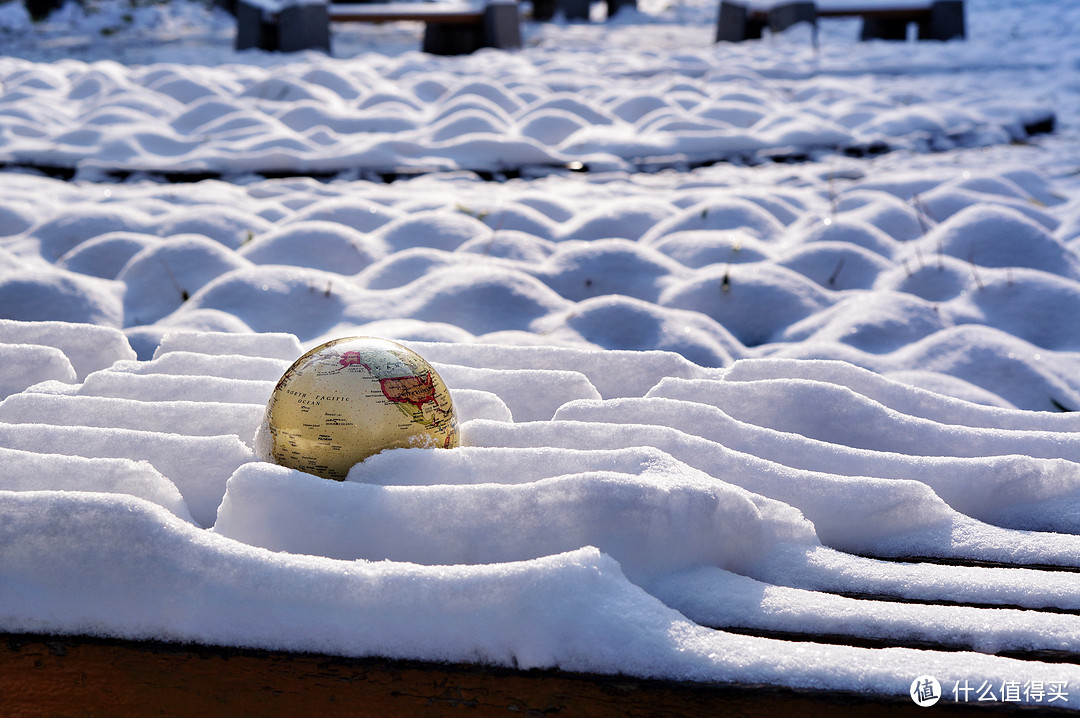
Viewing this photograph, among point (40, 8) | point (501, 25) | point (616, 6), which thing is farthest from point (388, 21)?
point (40, 8)

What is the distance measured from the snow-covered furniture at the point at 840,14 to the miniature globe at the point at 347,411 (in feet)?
22.1

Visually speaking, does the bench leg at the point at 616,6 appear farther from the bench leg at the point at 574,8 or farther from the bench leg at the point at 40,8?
the bench leg at the point at 40,8

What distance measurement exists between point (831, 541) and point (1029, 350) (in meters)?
1.13

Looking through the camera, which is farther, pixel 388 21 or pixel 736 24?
pixel 736 24

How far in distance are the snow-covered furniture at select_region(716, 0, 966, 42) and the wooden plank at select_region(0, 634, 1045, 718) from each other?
7016mm

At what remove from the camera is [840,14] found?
6840 millimetres

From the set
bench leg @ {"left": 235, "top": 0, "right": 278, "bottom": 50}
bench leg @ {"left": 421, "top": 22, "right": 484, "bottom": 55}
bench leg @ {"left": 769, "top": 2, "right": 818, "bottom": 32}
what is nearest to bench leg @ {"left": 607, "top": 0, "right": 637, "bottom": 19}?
bench leg @ {"left": 769, "top": 2, "right": 818, "bottom": 32}

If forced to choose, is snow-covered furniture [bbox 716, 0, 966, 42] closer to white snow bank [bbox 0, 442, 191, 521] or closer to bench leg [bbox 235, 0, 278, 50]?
bench leg [bbox 235, 0, 278, 50]

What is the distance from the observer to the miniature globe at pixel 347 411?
1172 mm

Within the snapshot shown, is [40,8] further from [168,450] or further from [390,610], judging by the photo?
[390,610]

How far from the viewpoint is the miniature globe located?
1172 mm

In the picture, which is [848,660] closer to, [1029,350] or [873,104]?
[1029,350]

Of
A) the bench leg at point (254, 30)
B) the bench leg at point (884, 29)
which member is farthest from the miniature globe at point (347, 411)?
the bench leg at point (884, 29)

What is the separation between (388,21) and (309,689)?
20.7ft
